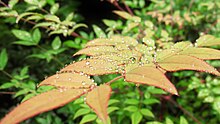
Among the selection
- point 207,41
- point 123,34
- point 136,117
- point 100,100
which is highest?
point 123,34

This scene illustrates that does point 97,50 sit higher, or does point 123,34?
point 123,34

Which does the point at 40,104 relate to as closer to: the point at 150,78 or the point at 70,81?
the point at 70,81

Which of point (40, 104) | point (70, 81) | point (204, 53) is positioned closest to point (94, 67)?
point (70, 81)

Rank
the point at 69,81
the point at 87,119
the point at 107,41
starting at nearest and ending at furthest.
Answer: the point at 69,81, the point at 107,41, the point at 87,119

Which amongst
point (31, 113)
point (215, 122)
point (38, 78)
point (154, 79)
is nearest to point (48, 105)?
point (31, 113)

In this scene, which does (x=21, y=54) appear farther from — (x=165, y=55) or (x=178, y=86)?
(x=165, y=55)

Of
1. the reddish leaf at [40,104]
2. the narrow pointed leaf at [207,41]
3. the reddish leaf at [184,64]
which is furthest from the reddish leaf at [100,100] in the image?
the narrow pointed leaf at [207,41]

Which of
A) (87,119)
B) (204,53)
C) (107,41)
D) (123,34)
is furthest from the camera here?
(123,34)
